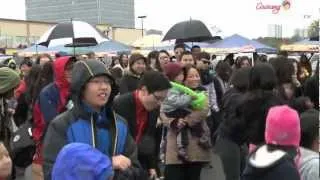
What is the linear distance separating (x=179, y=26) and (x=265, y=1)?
6.74 feet

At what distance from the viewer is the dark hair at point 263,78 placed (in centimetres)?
539

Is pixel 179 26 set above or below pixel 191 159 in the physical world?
above

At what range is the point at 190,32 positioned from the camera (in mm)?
12859

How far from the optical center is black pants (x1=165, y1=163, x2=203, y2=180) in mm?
6164

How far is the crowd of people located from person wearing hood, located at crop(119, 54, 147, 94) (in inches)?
0.5

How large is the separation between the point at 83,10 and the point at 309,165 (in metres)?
57.1

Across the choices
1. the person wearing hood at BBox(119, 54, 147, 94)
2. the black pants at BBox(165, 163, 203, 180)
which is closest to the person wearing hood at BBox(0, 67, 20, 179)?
the black pants at BBox(165, 163, 203, 180)

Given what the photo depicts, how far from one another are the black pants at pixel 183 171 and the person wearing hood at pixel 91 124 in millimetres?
2510

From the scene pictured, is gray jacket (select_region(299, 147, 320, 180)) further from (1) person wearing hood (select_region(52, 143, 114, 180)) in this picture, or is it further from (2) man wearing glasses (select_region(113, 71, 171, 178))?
(2) man wearing glasses (select_region(113, 71, 171, 178))

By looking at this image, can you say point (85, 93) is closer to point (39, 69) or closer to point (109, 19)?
point (39, 69)

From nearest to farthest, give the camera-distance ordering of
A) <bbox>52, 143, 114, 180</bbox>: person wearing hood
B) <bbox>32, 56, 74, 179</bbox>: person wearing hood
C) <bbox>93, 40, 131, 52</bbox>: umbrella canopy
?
<bbox>52, 143, 114, 180</bbox>: person wearing hood < <bbox>32, 56, 74, 179</bbox>: person wearing hood < <bbox>93, 40, 131, 52</bbox>: umbrella canopy

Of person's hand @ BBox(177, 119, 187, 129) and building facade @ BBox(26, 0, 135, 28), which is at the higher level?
building facade @ BBox(26, 0, 135, 28)

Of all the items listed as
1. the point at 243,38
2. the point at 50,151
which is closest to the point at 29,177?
the point at 50,151

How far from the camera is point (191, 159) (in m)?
6.14
